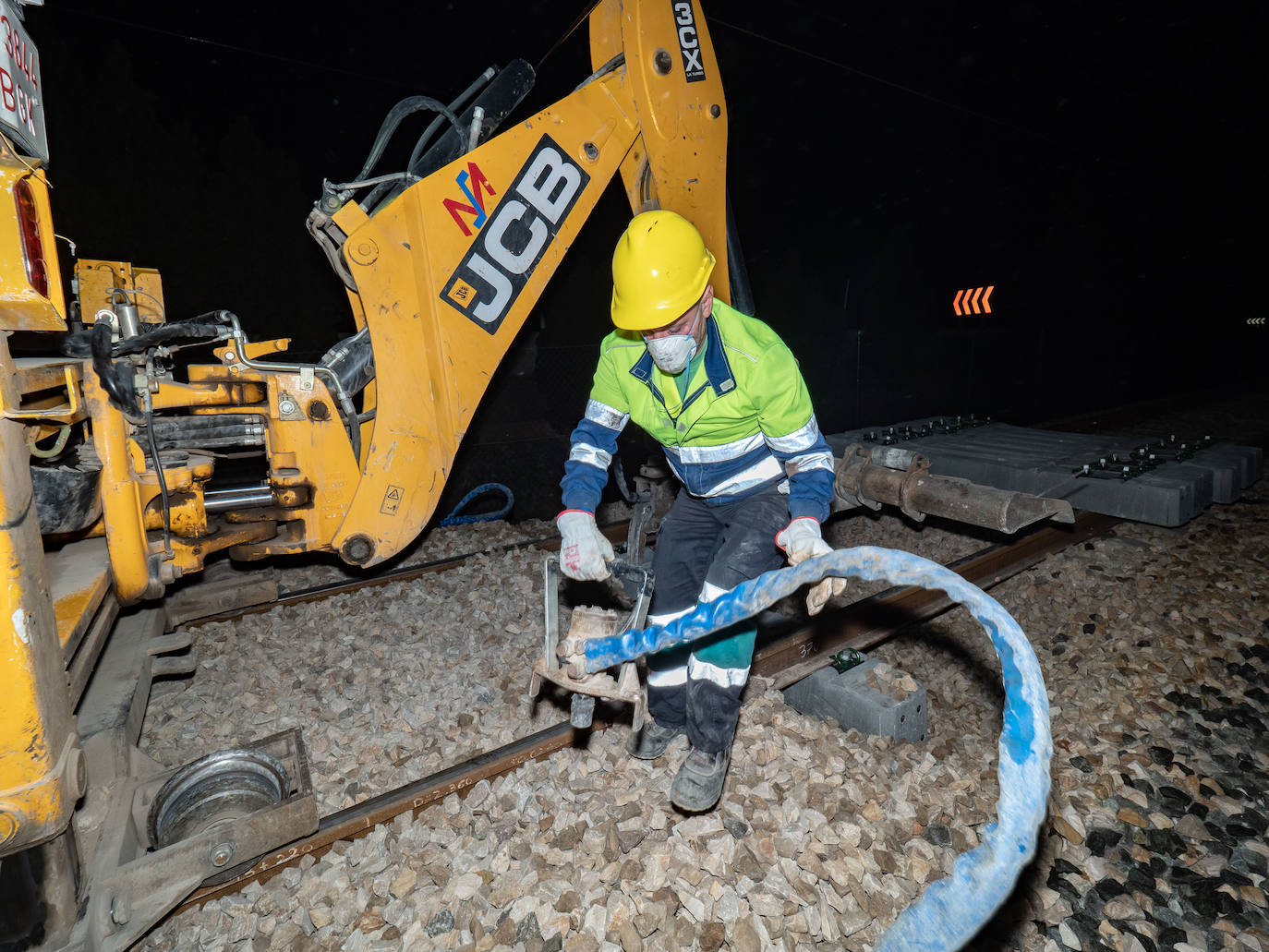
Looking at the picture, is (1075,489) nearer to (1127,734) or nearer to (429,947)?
(1127,734)

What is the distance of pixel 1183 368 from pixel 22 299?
20386mm

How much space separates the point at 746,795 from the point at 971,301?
370 inches

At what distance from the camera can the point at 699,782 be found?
2.48m

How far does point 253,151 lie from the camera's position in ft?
17.1

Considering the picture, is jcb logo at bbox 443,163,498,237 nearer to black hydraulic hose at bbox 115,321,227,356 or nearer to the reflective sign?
black hydraulic hose at bbox 115,321,227,356

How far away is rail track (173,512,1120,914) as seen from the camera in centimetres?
236

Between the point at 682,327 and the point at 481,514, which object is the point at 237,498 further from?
the point at 481,514

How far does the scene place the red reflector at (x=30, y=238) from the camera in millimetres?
1493

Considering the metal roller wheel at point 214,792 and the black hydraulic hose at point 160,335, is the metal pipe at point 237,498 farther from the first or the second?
the metal roller wheel at point 214,792

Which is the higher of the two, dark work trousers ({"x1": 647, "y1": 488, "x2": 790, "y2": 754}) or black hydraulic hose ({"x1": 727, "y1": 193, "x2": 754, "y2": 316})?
black hydraulic hose ({"x1": 727, "y1": 193, "x2": 754, "y2": 316})

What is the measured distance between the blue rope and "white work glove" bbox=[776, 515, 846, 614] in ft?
12.2

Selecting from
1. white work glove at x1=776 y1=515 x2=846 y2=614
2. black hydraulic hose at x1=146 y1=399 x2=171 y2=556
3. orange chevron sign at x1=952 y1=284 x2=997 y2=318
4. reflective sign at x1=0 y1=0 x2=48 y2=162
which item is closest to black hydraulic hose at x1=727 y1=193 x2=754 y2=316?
white work glove at x1=776 y1=515 x2=846 y2=614

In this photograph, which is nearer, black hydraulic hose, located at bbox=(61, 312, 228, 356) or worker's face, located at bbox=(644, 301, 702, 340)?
worker's face, located at bbox=(644, 301, 702, 340)

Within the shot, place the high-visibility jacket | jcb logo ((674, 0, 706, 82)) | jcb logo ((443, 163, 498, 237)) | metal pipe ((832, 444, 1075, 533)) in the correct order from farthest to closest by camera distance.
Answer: metal pipe ((832, 444, 1075, 533)), jcb logo ((674, 0, 706, 82)), jcb logo ((443, 163, 498, 237)), the high-visibility jacket
